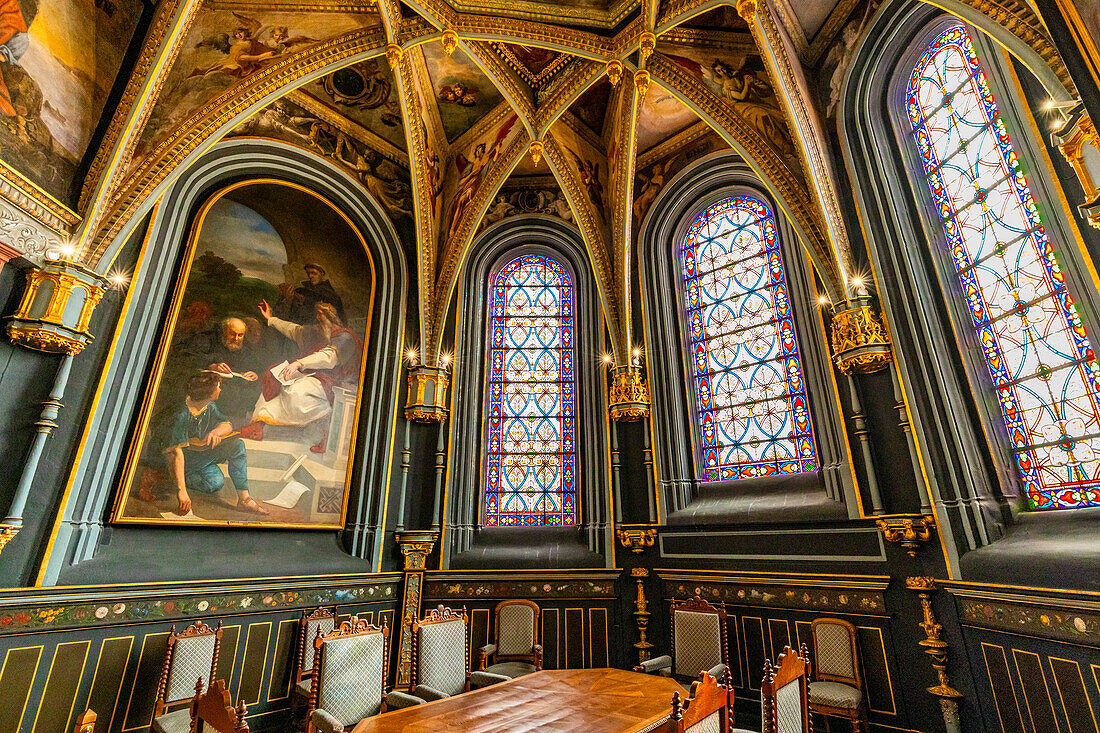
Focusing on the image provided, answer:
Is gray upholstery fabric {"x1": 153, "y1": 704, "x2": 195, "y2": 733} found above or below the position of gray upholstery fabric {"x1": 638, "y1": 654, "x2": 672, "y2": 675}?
below

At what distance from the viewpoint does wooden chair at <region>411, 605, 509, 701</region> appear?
5125mm

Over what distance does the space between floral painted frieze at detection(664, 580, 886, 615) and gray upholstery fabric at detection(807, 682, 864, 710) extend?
822mm

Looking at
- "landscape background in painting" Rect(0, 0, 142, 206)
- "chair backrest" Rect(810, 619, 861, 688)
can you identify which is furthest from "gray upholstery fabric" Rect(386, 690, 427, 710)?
"landscape background in painting" Rect(0, 0, 142, 206)

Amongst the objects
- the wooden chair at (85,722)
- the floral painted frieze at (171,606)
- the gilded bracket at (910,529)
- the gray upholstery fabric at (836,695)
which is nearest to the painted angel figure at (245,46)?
the floral painted frieze at (171,606)

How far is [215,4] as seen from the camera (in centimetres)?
674

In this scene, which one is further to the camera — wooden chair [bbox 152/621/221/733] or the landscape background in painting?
the landscape background in painting

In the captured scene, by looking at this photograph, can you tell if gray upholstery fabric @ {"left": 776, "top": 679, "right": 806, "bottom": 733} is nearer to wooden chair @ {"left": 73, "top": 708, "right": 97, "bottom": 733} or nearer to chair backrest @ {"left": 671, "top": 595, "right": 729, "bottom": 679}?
chair backrest @ {"left": 671, "top": 595, "right": 729, "bottom": 679}

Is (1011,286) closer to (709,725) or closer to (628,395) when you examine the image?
(628,395)

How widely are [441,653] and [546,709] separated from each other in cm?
200

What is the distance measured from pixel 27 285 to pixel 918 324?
30.4 feet

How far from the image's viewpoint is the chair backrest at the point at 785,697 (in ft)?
9.46

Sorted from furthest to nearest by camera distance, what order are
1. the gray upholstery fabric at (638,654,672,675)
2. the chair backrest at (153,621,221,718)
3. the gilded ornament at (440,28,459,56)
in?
the gilded ornament at (440,28,459,56)
the gray upholstery fabric at (638,654,672,675)
the chair backrest at (153,621,221,718)

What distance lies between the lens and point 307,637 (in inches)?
259

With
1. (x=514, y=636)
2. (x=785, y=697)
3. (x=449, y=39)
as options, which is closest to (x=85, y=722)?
(x=514, y=636)
